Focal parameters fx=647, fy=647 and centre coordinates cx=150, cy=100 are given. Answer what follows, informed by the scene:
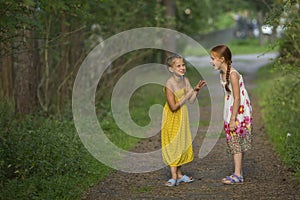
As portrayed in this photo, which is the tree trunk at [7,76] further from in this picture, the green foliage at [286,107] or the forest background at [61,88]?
the green foliage at [286,107]

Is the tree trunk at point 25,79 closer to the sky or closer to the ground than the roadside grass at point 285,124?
closer to the sky

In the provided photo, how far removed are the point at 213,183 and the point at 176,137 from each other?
71cm

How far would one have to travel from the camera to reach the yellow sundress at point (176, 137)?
7754 millimetres

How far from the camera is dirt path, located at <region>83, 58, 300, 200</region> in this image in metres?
7.20

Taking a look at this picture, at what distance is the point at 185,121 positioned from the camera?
7875 millimetres

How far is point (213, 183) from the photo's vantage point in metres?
7.76

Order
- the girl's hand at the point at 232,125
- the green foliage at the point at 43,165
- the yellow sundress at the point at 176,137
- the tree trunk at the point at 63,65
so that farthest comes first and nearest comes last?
the tree trunk at the point at 63,65 → the yellow sundress at the point at 176,137 → the girl's hand at the point at 232,125 → the green foliage at the point at 43,165

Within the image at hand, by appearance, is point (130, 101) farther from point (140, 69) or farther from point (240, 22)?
point (240, 22)

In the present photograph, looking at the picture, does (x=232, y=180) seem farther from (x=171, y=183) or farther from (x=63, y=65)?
(x=63, y=65)

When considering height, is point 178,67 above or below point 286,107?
above

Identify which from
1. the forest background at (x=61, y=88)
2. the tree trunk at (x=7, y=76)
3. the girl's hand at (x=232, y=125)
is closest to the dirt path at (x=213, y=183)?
the forest background at (x=61, y=88)

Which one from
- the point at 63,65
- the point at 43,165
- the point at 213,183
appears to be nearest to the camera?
the point at 213,183

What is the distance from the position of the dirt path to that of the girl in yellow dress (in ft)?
0.94

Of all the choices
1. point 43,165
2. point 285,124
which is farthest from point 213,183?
point 285,124
